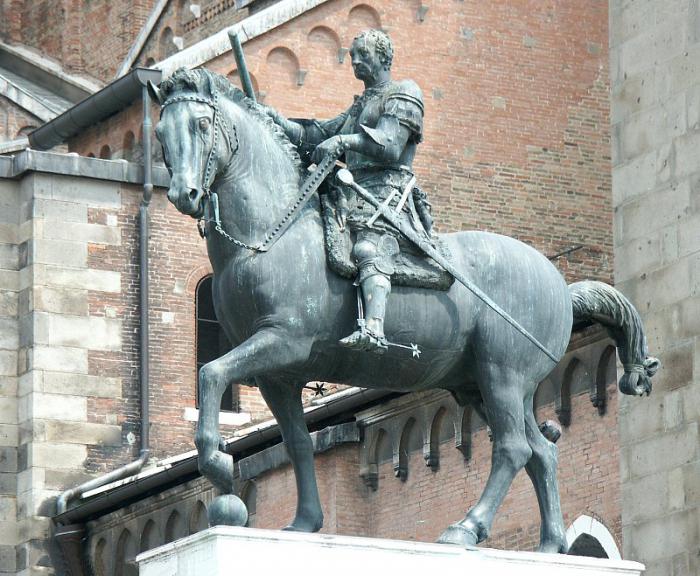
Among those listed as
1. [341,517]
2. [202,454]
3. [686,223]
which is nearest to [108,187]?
[341,517]

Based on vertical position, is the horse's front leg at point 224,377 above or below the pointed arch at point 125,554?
below

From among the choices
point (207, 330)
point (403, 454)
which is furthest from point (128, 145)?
point (403, 454)

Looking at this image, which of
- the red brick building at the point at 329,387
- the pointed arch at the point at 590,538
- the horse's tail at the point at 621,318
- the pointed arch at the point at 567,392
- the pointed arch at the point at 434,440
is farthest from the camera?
the pointed arch at the point at 434,440

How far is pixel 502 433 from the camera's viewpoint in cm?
1527

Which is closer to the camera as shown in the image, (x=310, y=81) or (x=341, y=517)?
(x=341, y=517)

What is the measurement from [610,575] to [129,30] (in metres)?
32.2

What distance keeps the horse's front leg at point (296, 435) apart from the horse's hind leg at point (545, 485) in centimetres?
123

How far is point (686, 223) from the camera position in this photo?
2222cm

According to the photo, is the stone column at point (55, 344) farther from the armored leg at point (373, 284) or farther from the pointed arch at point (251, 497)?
the armored leg at point (373, 284)

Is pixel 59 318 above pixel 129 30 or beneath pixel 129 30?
beneath

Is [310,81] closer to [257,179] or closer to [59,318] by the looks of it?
[59,318]

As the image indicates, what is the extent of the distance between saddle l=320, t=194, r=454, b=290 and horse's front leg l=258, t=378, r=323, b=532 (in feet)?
2.38

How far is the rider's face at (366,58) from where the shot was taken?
1548 centimetres

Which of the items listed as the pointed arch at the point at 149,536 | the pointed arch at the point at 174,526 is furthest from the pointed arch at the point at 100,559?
the pointed arch at the point at 174,526
